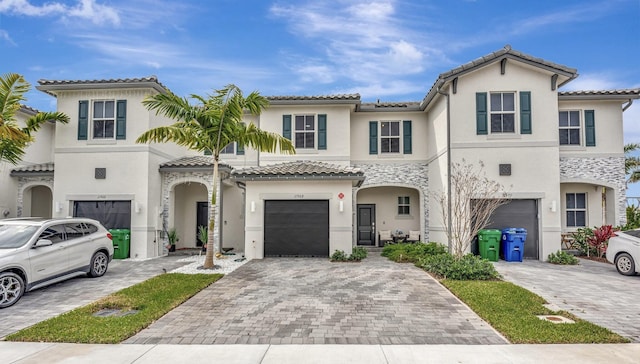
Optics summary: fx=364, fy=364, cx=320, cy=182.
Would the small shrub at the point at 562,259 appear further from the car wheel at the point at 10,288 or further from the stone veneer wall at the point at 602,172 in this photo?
the car wheel at the point at 10,288

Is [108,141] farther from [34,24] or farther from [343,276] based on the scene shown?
[343,276]

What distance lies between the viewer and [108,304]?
744cm

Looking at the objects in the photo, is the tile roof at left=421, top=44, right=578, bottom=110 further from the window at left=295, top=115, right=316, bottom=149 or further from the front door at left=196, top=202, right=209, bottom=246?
the front door at left=196, top=202, right=209, bottom=246

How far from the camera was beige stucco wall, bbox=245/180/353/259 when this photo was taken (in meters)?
13.6

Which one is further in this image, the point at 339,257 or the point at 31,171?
the point at 31,171

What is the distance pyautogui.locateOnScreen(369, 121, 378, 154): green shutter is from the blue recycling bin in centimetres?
661

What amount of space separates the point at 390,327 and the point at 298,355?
1.94 m

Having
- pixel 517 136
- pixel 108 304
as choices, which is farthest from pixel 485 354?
pixel 517 136

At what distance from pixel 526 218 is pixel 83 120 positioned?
17.6 metres

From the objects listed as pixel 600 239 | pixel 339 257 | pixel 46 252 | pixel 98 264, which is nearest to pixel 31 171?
pixel 98 264

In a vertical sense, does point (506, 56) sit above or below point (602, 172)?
above

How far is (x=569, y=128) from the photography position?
15539mm

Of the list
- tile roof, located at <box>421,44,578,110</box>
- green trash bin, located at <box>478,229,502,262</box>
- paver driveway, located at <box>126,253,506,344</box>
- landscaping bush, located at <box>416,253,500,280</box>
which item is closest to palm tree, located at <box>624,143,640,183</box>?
tile roof, located at <box>421,44,578,110</box>

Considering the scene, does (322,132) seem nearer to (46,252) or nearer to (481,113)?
(481,113)
